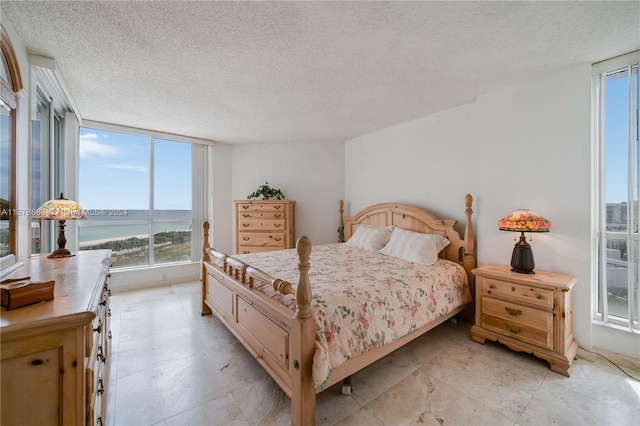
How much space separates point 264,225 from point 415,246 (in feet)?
8.56

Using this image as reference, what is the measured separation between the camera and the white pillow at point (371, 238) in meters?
3.46

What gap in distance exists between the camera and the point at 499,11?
63.6 inches

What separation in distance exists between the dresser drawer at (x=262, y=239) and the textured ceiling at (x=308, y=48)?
2161 mm

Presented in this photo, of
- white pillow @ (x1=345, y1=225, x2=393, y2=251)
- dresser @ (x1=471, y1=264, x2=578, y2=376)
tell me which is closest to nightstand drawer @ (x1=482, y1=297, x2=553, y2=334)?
dresser @ (x1=471, y1=264, x2=578, y2=376)

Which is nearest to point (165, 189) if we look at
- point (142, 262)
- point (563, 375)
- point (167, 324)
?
point (142, 262)

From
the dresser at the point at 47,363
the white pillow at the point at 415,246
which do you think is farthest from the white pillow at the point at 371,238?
the dresser at the point at 47,363

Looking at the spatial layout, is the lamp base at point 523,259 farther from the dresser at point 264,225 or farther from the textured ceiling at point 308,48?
the dresser at point 264,225

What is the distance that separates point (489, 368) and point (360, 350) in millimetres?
1224

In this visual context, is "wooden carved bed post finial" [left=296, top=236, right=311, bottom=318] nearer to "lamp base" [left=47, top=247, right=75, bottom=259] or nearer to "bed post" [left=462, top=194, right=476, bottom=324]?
"lamp base" [left=47, top=247, right=75, bottom=259]

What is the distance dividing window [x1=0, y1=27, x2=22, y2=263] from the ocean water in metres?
2.52

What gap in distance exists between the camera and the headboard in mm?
2893

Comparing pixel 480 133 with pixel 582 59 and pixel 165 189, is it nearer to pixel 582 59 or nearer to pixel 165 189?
pixel 582 59

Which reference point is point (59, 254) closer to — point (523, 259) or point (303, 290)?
point (303, 290)

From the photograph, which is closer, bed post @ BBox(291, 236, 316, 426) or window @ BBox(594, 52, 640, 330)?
bed post @ BBox(291, 236, 316, 426)
